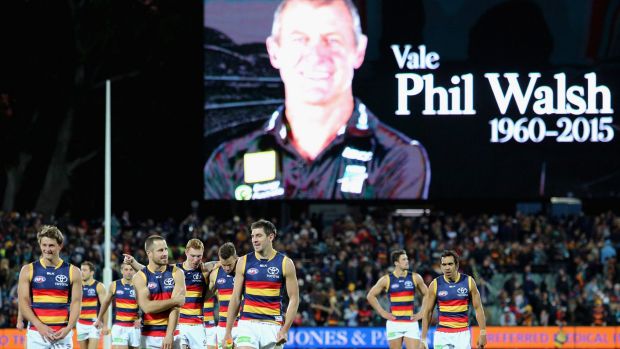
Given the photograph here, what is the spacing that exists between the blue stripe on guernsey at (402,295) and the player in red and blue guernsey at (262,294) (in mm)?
7095

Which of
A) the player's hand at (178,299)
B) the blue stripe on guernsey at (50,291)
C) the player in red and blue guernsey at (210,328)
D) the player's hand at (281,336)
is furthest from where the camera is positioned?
the player in red and blue guernsey at (210,328)

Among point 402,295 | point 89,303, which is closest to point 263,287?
point 402,295

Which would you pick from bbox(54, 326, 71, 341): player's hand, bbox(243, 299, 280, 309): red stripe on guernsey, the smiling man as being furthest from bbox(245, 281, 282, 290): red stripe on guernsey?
the smiling man

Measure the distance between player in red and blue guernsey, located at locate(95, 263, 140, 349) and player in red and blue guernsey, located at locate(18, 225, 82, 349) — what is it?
14.0 feet

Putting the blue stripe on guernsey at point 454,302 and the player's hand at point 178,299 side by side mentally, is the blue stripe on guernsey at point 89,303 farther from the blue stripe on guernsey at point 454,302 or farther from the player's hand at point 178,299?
the player's hand at point 178,299

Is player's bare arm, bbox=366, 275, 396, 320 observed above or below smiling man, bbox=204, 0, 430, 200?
below

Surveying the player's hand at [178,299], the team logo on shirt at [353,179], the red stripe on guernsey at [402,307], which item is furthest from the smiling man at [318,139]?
the player's hand at [178,299]

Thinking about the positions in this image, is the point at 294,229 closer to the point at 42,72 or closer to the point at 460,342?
the point at 42,72

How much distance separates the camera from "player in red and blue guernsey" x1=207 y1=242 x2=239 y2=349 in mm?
18062

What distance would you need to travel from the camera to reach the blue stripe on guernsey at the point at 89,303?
74.4 feet

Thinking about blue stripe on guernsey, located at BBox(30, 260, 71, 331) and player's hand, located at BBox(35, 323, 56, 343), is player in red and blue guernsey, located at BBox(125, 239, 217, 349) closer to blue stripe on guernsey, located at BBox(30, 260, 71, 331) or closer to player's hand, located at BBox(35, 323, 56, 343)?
blue stripe on guernsey, located at BBox(30, 260, 71, 331)

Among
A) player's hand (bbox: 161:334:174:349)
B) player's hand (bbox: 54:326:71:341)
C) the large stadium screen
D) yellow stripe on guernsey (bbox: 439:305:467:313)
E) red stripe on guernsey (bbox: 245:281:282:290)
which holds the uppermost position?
the large stadium screen

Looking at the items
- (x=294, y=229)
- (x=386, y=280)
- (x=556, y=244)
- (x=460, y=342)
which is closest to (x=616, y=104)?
(x=556, y=244)

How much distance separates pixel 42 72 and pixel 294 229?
1026 cm
